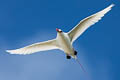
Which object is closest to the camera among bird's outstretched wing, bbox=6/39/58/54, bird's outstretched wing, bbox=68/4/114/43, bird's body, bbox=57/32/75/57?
bird's body, bbox=57/32/75/57

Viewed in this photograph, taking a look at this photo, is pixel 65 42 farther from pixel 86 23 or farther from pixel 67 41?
pixel 86 23

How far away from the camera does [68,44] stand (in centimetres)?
7862

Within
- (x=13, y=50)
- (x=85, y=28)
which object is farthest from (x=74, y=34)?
(x=13, y=50)

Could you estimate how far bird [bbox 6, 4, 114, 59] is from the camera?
7869 cm

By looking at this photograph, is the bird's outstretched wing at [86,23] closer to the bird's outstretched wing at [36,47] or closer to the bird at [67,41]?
the bird at [67,41]

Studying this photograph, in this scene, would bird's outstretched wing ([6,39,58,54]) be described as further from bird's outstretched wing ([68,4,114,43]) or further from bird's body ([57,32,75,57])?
bird's outstretched wing ([68,4,114,43])

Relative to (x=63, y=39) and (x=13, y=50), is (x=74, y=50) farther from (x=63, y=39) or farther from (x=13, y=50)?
(x=13, y=50)

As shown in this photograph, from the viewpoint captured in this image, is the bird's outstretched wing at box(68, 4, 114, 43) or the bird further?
the bird's outstretched wing at box(68, 4, 114, 43)

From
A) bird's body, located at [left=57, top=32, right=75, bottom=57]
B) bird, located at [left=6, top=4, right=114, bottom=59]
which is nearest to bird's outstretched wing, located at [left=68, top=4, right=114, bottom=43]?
bird, located at [left=6, top=4, right=114, bottom=59]

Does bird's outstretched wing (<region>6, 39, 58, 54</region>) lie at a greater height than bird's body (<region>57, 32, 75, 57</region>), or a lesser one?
greater

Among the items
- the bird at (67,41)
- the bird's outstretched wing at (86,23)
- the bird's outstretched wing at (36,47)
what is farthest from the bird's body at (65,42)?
the bird's outstretched wing at (36,47)

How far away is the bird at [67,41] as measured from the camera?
78688 millimetres

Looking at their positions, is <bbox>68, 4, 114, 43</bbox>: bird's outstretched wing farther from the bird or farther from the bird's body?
the bird's body

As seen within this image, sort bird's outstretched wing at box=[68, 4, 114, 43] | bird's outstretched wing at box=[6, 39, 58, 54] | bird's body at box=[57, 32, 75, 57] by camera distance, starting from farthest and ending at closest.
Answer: bird's outstretched wing at box=[6, 39, 58, 54]
bird's outstretched wing at box=[68, 4, 114, 43]
bird's body at box=[57, 32, 75, 57]
